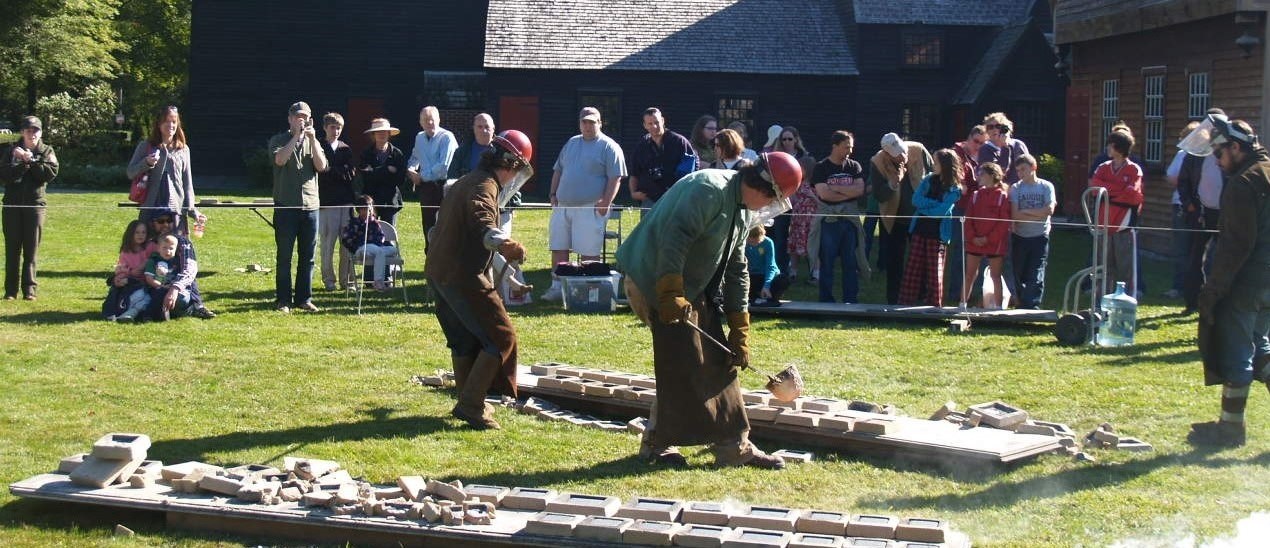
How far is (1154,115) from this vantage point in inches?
856

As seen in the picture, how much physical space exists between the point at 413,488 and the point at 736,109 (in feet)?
96.5

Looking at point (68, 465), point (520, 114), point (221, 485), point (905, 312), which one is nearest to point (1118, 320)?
point (905, 312)

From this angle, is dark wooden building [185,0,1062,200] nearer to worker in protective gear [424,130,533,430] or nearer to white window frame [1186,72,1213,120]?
white window frame [1186,72,1213,120]

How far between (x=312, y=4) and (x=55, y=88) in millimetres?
19408

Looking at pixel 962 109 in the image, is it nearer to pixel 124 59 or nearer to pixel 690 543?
pixel 690 543

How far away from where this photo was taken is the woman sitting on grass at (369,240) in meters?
15.2

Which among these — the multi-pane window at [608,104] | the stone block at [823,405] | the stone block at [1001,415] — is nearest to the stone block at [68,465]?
the stone block at [823,405]

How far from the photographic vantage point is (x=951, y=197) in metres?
13.7

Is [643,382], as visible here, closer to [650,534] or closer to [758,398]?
[758,398]

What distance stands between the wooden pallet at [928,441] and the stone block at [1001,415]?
13 centimetres

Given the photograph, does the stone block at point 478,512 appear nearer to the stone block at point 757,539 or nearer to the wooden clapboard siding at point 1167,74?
the stone block at point 757,539

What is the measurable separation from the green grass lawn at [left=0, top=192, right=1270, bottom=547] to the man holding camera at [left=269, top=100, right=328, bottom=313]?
1.29ft

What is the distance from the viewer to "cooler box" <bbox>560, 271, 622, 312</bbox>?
551 inches

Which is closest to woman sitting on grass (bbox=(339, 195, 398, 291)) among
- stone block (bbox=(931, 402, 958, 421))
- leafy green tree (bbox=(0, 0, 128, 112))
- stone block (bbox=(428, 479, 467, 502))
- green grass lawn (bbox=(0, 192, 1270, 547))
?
green grass lawn (bbox=(0, 192, 1270, 547))
